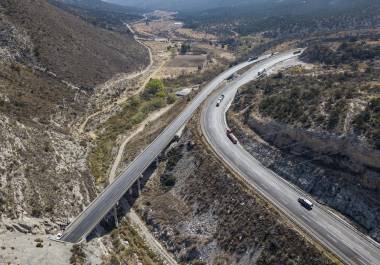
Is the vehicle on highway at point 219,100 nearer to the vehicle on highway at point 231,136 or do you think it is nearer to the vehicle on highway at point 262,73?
the vehicle on highway at point 231,136

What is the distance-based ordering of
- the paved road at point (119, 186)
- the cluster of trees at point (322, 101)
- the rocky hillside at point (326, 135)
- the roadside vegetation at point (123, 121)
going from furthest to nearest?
the roadside vegetation at point (123, 121) → the cluster of trees at point (322, 101) → the rocky hillside at point (326, 135) → the paved road at point (119, 186)

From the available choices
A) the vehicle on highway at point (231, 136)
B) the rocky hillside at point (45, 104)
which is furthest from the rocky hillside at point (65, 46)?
the vehicle on highway at point (231, 136)

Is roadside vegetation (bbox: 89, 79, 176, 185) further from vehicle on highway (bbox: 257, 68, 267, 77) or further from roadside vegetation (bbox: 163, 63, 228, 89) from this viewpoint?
vehicle on highway (bbox: 257, 68, 267, 77)

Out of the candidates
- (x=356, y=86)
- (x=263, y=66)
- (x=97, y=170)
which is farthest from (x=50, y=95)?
(x=263, y=66)

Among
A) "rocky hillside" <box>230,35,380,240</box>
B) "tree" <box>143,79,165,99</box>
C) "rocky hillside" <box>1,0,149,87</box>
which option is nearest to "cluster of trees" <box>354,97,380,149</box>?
"rocky hillside" <box>230,35,380,240</box>

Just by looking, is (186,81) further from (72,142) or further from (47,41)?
(72,142)
